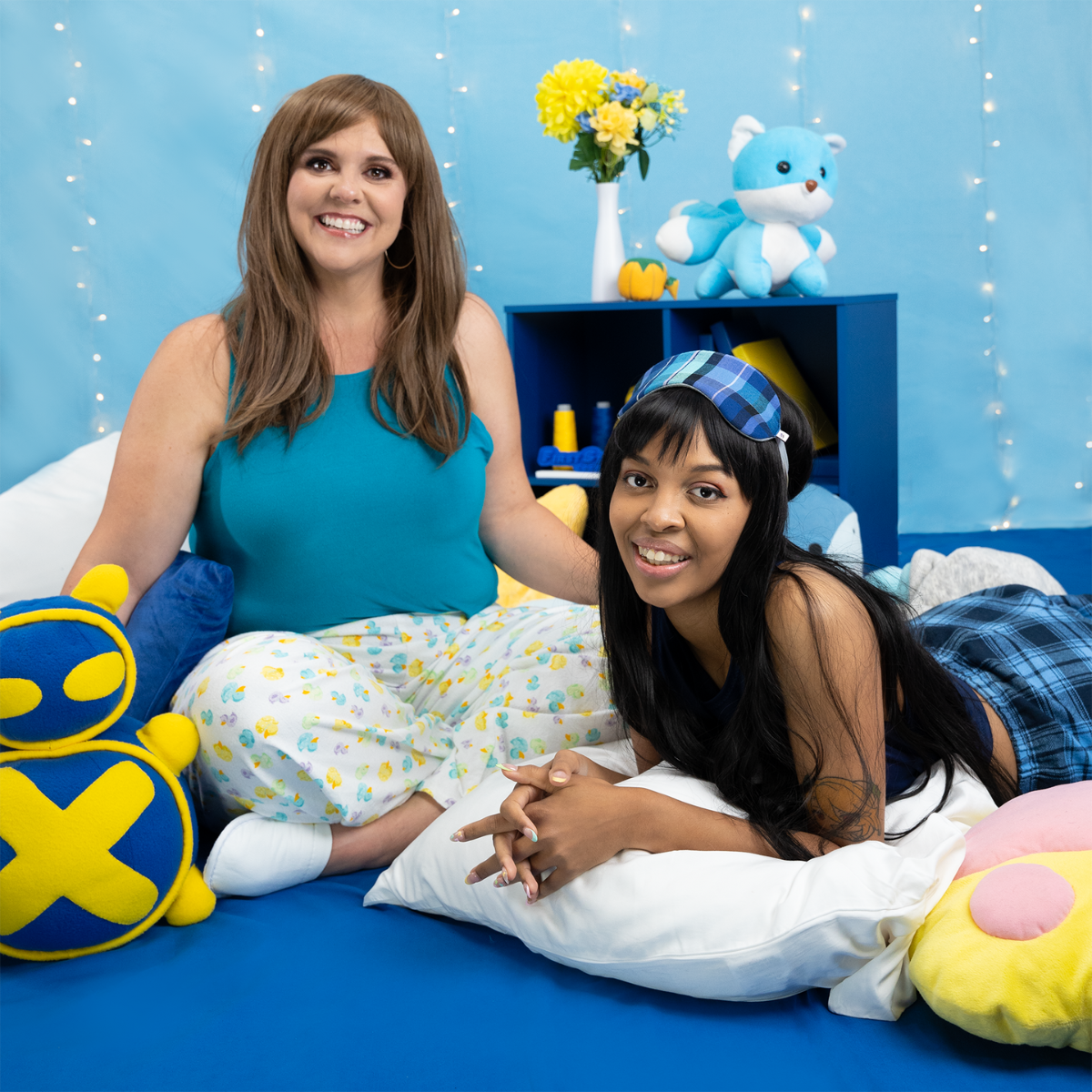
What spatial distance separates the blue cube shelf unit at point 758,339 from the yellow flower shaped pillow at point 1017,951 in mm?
1308

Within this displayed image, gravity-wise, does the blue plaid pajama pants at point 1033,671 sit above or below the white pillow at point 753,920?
above

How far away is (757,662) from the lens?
98 centimetres

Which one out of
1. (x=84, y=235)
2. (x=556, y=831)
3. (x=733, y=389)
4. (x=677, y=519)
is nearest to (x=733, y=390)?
(x=733, y=389)

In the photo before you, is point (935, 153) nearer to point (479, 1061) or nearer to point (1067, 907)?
point (1067, 907)

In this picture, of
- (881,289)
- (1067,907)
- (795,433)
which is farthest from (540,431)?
(1067,907)

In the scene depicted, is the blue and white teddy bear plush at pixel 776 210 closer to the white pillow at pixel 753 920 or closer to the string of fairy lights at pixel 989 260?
the string of fairy lights at pixel 989 260

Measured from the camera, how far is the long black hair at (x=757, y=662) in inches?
38.4

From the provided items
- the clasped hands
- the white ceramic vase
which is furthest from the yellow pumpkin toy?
the clasped hands

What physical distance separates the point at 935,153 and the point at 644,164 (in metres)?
0.96

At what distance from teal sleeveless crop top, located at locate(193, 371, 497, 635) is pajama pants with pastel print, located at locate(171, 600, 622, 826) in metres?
0.05

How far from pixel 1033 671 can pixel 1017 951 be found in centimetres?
48

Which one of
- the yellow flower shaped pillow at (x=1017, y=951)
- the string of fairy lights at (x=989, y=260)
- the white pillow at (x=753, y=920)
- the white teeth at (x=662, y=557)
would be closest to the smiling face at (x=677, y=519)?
the white teeth at (x=662, y=557)

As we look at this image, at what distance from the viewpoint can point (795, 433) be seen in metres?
1.05

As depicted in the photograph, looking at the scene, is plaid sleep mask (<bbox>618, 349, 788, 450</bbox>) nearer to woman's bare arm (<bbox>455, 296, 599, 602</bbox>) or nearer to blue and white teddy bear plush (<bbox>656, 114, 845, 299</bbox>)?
woman's bare arm (<bbox>455, 296, 599, 602</bbox>)
